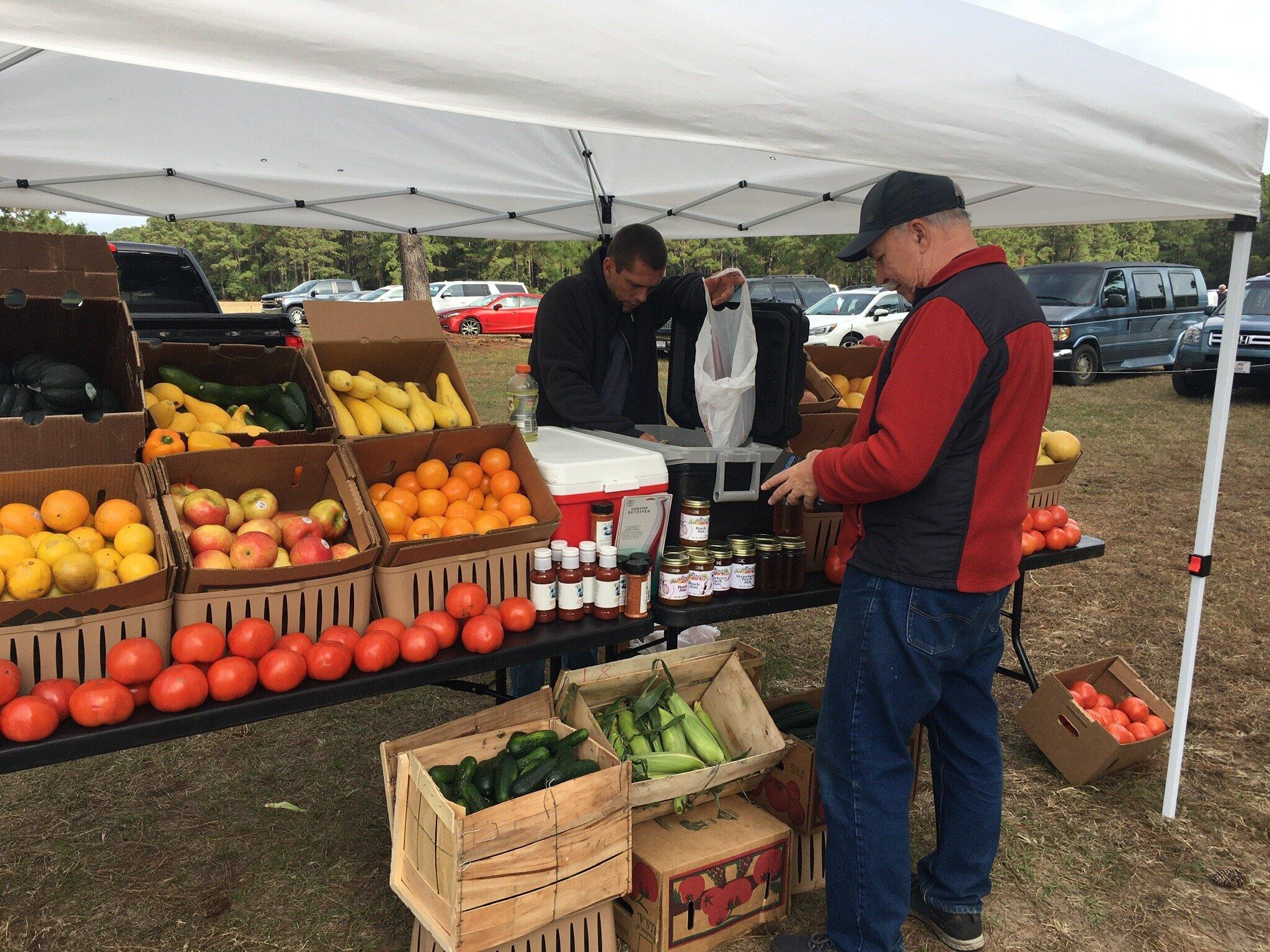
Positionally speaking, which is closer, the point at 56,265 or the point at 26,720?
the point at 26,720

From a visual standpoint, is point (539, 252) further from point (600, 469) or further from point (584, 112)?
point (584, 112)

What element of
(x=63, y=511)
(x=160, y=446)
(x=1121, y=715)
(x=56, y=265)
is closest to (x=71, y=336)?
(x=56, y=265)

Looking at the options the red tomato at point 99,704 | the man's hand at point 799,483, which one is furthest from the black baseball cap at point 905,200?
the red tomato at point 99,704

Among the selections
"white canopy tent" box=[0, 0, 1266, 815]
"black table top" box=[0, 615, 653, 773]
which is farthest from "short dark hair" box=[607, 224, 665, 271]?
"black table top" box=[0, 615, 653, 773]

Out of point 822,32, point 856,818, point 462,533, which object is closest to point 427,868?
point 462,533

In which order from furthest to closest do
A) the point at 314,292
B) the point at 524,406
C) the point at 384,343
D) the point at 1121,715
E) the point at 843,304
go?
the point at 314,292 < the point at 843,304 < the point at 1121,715 < the point at 384,343 < the point at 524,406

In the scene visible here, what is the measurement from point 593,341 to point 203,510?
70.7 inches

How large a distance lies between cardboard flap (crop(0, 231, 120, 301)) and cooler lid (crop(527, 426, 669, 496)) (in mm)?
1516

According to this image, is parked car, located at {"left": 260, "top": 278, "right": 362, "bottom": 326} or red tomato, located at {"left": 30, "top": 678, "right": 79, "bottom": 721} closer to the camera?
red tomato, located at {"left": 30, "top": 678, "right": 79, "bottom": 721}

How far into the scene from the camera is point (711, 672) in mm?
3012

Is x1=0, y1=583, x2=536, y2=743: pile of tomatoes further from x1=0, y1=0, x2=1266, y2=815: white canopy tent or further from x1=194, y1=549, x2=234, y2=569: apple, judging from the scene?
x1=0, y1=0, x2=1266, y2=815: white canopy tent

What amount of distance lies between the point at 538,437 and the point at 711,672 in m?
1.05

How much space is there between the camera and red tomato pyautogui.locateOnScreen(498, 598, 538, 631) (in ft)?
8.39

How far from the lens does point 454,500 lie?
2840 mm
